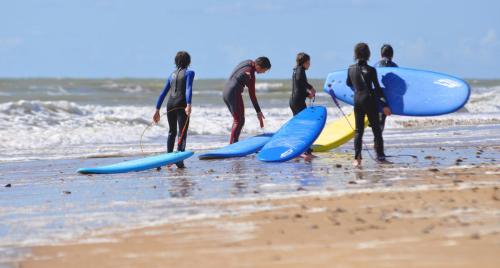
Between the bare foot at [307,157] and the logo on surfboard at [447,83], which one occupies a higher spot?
the logo on surfboard at [447,83]

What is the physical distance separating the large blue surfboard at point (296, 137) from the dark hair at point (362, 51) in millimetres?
1590

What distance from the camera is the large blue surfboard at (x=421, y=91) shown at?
1204cm

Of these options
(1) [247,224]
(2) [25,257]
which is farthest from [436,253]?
(2) [25,257]

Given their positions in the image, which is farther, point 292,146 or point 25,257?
point 292,146

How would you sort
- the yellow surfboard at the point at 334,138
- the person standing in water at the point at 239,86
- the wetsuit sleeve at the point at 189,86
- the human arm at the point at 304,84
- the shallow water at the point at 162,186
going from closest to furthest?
1. the shallow water at the point at 162,186
2. the wetsuit sleeve at the point at 189,86
3. the human arm at the point at 304,84
4. the person standing in water at the point at 239,86
5. the yellow surfboard at the point at 334,138

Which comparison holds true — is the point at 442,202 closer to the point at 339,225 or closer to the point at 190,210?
the point at 339,225

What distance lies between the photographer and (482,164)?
33.9 feet

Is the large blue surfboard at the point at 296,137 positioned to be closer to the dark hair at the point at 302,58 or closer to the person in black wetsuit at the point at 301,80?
the person in black wetsuit at the point at 301,80

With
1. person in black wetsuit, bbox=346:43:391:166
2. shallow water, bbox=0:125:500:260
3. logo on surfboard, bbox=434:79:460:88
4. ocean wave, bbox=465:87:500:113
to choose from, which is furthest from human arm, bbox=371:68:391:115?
ocean wave, bbox=465:87:500:113

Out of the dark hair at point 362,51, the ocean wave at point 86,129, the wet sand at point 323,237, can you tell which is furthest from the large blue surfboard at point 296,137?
the wet sand at point 323,237

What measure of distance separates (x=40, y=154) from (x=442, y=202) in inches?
378

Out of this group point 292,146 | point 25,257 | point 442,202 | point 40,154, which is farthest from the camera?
point 40,154

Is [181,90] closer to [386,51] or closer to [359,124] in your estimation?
[359,124]

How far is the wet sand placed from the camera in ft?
17.5
